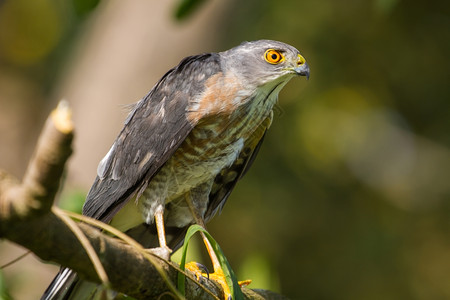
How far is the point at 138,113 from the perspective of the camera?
3959mm

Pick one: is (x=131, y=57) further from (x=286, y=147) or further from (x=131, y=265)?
(x=131, y=265)

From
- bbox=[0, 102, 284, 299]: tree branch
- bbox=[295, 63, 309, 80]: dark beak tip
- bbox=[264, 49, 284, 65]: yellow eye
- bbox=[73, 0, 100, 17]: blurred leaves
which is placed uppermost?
bbox=[73, 0, 100, 17]: blurred leaves

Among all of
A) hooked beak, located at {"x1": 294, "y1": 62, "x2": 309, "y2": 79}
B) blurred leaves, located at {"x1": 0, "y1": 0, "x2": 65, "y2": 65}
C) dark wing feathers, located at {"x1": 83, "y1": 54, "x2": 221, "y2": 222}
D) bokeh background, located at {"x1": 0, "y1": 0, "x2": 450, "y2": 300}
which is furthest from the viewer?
blurred leaves, located at {"x1": 0, "y1": 0, "x2": 65, "y2": 65}

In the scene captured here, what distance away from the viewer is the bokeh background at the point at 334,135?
304 inches

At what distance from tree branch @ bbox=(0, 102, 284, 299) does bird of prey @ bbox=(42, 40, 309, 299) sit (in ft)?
3.40

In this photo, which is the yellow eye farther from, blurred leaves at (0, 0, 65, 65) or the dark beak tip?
blurred leaves at (0, 0, 65, 65)

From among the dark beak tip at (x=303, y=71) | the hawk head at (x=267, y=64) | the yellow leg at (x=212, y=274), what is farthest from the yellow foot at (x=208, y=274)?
→ the dark beak tip at (x=303, y=71)

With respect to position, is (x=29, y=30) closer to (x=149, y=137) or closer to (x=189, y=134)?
(x=149, y=137)

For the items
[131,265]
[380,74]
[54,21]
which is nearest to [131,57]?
[54,21]

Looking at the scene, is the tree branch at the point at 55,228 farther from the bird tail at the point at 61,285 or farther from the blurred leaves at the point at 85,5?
the blurred leaves at the point at 85,5

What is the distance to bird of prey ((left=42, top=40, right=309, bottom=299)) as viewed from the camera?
3626 mm

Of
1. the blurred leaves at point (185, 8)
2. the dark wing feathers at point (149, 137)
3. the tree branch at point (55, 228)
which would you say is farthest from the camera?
the blurred leaves at point (185, 8)

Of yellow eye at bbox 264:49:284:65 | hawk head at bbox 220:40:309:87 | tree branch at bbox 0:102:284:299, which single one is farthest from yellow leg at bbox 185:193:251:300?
yellow eye at bbox 264:49:284:65

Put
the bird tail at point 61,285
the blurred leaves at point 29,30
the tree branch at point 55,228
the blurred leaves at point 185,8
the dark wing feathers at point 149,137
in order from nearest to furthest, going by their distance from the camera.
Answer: the tree branch at point 55,228, the bird tail at point 61,285, the dark wing feathers at point 149,137, the blurred leaves at point 185,8, the blurred leaves at point 29,30
